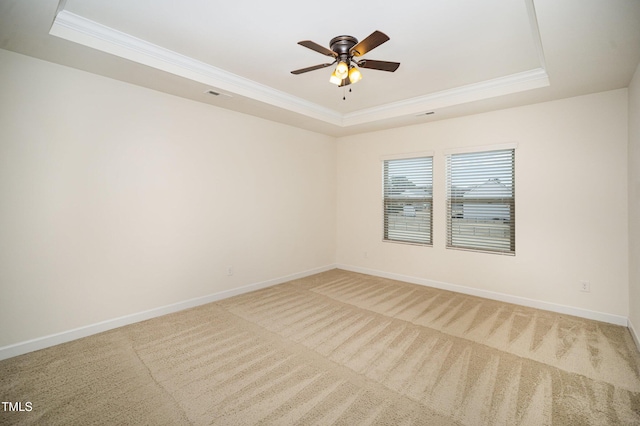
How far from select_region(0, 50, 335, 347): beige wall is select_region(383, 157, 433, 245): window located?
2006mm

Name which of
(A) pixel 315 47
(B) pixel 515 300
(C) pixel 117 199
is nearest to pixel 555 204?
(B) pixel 515 300

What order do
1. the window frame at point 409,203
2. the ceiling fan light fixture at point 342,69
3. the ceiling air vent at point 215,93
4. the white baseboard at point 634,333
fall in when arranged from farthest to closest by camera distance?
the window frame at point 409,203, the ceiling air vent at point 215,93, the white baseboard at point 634,333, the ceiling fan light fixture at point 342,69

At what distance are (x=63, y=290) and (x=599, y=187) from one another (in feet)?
19.2

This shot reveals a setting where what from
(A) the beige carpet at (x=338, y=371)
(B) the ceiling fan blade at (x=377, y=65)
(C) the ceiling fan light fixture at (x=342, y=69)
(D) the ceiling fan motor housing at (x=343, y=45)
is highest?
(D) the ceiling fan motor housing at (x=343, y=45)

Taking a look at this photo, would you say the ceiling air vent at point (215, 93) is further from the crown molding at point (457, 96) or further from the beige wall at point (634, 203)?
the beige wall at point (634, 203)

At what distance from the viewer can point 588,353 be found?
8.62ft

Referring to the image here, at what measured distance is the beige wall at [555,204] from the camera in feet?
10.8

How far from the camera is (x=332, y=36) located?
8.52 ft

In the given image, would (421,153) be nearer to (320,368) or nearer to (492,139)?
(492,139)

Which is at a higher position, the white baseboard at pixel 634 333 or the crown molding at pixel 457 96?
the crown molding at pixel 457 96

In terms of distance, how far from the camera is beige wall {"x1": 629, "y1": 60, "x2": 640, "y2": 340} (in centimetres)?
275

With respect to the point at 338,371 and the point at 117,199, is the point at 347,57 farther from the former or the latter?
the point at 117,199

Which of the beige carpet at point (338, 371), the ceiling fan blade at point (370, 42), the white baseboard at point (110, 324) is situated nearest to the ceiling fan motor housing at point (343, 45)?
the ceiling fan blade at point (370, 42)

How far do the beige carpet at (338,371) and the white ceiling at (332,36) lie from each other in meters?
2.62
